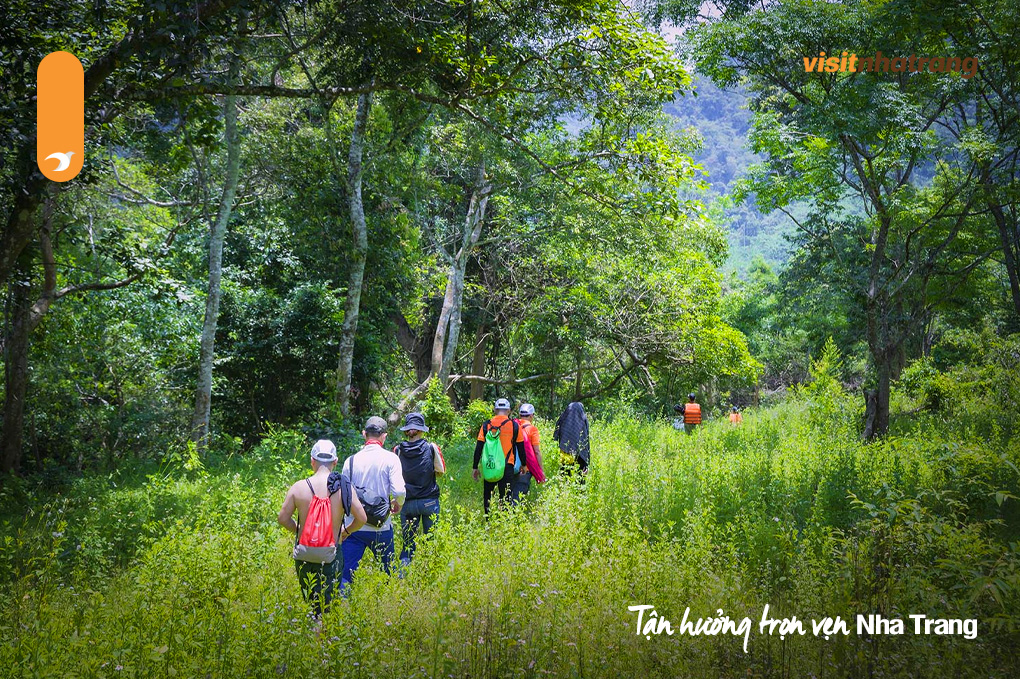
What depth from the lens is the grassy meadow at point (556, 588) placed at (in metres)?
3.98

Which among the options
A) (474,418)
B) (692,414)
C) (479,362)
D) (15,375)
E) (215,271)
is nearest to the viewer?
(15,375)

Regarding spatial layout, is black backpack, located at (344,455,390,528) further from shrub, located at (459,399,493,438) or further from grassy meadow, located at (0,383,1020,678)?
shrub, located at (459,399,493,438)

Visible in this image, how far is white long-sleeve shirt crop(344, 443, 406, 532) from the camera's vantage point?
5.70 meters

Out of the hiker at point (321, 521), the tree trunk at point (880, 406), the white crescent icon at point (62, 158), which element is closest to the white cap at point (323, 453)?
the hiker at point (321, 521)

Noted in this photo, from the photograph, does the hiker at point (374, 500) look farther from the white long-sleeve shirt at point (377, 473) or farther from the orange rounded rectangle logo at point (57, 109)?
the orange rounded rectangle logo at point (57, 109)

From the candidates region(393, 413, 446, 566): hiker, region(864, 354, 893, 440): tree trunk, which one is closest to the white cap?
region(393, 413, 446, 566): hiker

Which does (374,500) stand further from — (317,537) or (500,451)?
(500,451)

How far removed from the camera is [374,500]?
5.66 m

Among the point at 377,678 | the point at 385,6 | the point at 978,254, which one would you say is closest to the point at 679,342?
the point at 978,254

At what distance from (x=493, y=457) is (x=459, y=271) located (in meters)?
10.3

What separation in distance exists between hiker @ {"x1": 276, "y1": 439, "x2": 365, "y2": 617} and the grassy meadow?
0.77 feet

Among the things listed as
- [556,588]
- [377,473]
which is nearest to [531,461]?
[377,473]

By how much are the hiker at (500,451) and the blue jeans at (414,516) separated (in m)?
1.22

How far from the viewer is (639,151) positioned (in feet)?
32.3
